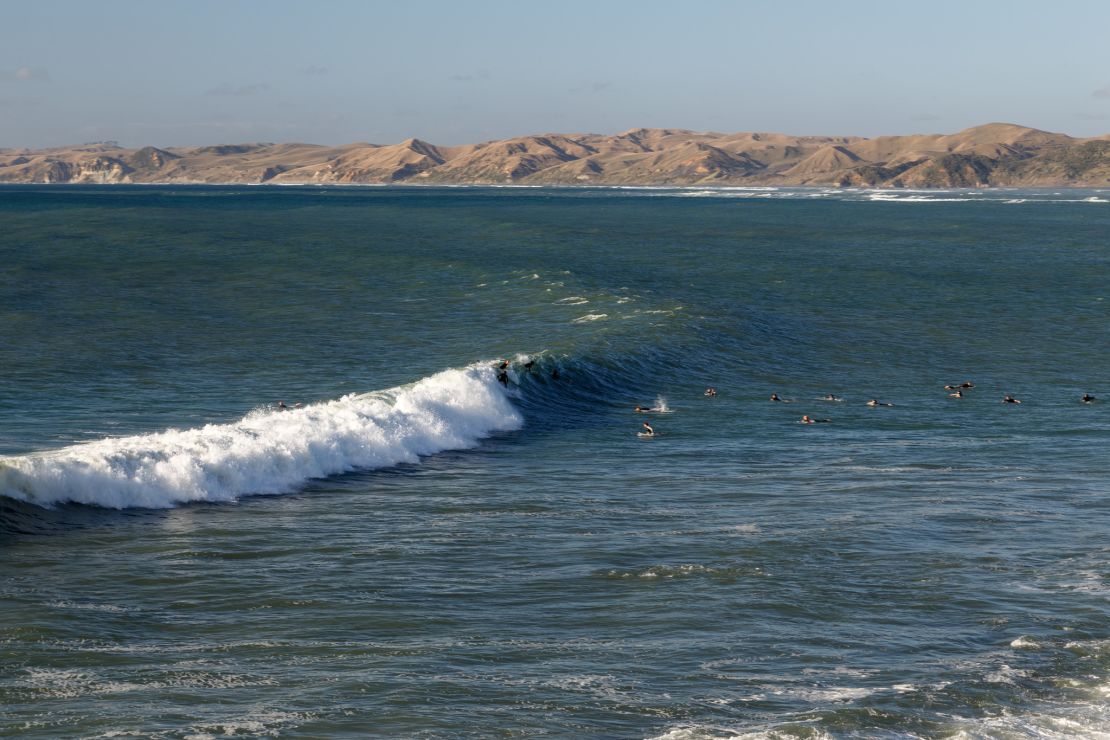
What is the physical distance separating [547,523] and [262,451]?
8887mm

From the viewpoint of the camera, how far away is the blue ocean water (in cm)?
1794

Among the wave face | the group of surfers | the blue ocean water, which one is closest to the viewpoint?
the blue ocean water

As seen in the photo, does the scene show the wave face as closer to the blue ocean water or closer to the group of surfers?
the blue ocean water

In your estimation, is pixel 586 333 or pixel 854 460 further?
pixel 586 333

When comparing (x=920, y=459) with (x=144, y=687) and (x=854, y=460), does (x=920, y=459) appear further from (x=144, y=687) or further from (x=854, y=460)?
(x=144, y=687)

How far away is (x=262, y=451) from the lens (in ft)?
107

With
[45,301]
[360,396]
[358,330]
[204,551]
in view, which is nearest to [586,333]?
[358,330]

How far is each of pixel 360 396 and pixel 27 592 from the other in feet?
62.9

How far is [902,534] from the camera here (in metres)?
26.6

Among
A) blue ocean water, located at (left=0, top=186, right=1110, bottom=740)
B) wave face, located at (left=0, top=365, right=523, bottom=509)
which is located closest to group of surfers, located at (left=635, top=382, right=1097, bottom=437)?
blue ocean water, located at (left=0, top=186, right=1110, bottom=740)

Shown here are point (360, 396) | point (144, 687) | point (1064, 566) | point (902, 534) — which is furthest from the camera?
point (360, 396)

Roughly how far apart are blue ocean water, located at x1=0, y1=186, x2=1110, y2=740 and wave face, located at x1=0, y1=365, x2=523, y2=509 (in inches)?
3.9

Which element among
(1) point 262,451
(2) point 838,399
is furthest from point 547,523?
(2) point 838,399

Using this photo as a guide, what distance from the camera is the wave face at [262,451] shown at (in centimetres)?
2912
